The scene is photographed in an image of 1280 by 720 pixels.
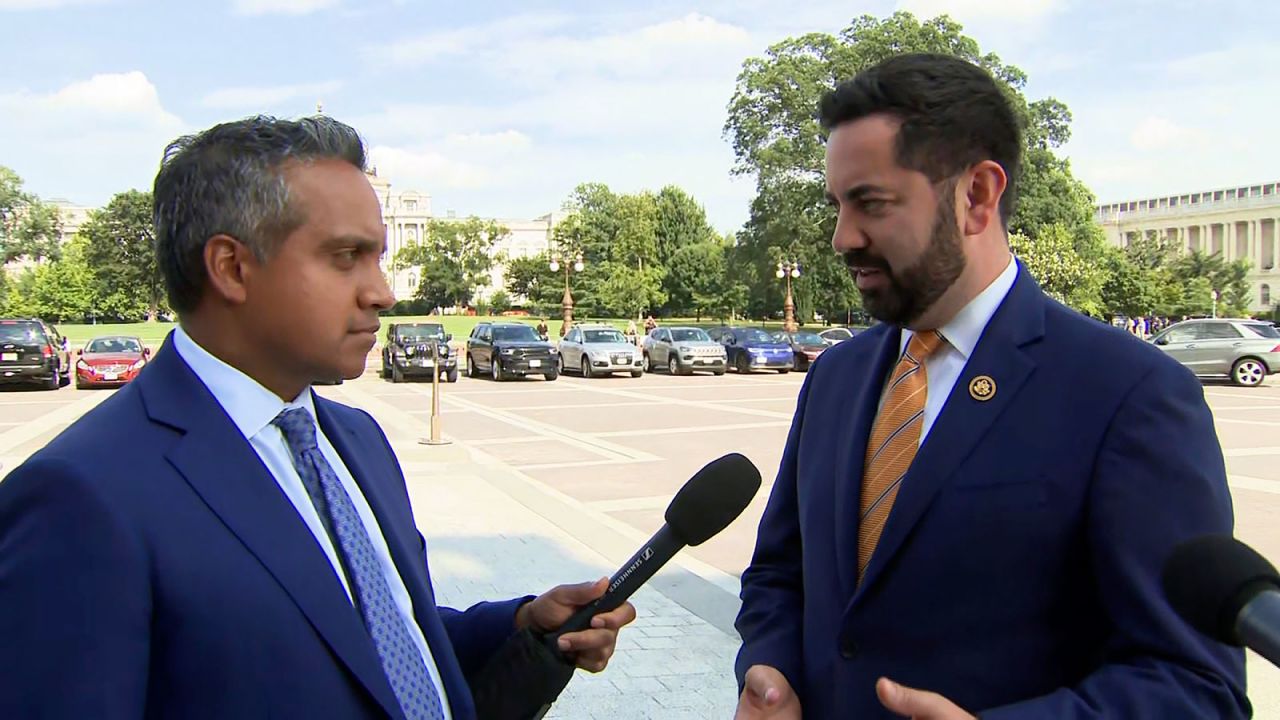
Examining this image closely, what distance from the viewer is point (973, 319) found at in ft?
6.35

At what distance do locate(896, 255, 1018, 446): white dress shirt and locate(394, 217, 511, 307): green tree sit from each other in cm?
9688

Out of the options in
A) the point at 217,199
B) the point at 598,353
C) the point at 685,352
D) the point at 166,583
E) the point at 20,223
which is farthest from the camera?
the point at 20,223

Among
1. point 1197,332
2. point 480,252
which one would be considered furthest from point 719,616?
point 480,252

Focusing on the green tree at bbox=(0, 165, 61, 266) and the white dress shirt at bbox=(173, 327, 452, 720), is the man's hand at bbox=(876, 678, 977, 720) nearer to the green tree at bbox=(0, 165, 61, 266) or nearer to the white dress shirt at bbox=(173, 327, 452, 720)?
the white dress shirt at bbox=(173, 327, 452, 720)

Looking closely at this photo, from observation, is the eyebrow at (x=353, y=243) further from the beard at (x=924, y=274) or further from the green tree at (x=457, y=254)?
the green tree at (x=457, y=254)

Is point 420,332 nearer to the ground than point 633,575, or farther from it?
nearer to the ground

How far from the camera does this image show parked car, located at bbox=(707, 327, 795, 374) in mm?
30844

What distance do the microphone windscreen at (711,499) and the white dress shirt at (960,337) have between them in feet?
1.28

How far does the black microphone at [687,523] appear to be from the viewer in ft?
5.71

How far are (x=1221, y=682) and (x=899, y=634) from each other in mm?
506

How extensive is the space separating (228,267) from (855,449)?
4.13ft

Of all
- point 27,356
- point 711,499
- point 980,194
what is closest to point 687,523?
point 711,499

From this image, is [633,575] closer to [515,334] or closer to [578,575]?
[578,575]

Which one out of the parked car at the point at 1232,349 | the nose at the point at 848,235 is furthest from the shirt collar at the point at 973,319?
the parked car at the point at 1232,349
